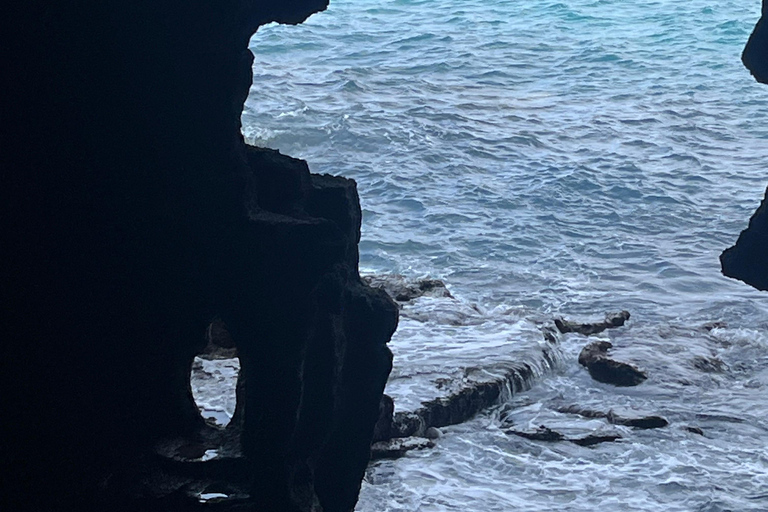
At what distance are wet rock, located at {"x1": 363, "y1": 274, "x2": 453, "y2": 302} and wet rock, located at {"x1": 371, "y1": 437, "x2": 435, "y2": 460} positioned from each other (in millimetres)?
5256

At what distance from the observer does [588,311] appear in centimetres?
1722

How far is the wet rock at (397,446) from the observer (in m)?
11.6

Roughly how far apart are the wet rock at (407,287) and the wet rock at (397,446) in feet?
17.2

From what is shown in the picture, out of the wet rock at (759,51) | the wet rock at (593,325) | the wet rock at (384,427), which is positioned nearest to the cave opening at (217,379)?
the wet rock at (384,427)

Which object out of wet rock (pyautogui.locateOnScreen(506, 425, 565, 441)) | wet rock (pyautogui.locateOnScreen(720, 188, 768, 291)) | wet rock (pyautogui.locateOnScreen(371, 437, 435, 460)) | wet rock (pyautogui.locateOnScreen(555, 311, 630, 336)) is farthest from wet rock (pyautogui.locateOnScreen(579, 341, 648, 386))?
wet rock (pyautogui.locateOnScreen(720, 188, 768, 291))

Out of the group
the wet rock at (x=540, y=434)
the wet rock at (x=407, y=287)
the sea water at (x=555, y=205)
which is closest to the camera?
the sea water at (x=555, y=205)

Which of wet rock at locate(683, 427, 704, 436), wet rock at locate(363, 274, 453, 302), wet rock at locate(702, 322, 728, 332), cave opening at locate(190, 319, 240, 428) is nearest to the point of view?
cave opening at locate(190, 319, 240, 428)

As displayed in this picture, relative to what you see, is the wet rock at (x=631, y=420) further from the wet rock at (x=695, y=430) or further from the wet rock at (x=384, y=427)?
the wet rock at (x=384, y=427)

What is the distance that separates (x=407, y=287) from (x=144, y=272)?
10.4m

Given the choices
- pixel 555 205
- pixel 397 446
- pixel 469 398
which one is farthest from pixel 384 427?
pixel 555 205

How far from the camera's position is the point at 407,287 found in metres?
17.5

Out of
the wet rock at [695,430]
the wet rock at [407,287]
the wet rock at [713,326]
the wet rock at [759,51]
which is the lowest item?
the wet rock at [713,326]

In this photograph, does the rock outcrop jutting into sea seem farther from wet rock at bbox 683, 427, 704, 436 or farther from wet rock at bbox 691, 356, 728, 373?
wet rock at bbox 691, 356, 728, 373

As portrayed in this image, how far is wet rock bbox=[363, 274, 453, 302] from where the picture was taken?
56.5ft
